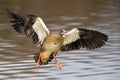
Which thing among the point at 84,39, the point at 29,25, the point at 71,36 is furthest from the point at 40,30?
the point at 84,39

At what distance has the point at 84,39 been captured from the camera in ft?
32.8

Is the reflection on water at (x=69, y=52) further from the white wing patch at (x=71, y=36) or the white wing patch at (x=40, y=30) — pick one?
the white wing patch at (x=40, y=30)

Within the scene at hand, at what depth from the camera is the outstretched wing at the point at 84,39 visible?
32.1ft

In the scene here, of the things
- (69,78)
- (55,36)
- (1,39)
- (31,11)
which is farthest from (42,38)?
(31,11)

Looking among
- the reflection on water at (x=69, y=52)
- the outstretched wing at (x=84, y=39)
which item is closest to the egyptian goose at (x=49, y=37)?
the outstretched wing at (x=84, y=39)

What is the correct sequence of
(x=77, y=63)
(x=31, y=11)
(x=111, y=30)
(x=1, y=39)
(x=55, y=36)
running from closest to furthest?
(x=55, y=36) → (x=77, y=63) → (x=1, y=39) → (x=111, y=30) → (x=31, y=11)

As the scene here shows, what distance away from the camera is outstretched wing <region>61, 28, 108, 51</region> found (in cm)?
978

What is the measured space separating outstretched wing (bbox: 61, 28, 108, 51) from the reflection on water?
89 cm

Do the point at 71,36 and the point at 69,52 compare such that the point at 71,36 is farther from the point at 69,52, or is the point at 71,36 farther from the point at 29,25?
the point at 69,52

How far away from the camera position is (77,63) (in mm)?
11820

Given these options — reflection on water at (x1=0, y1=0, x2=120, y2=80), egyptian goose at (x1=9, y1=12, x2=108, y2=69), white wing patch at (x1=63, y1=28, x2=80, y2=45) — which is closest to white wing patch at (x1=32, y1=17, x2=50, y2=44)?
egyptian goose at (x1=9, y1=12, x2=108, y2=69)

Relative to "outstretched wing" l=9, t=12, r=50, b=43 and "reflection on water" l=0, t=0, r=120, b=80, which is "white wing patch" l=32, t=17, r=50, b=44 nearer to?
"outstretched wing" l=9, t=12, r=50, b=43

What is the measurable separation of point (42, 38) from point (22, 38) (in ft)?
14.4

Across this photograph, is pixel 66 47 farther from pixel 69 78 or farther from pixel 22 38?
pixel 22 38
